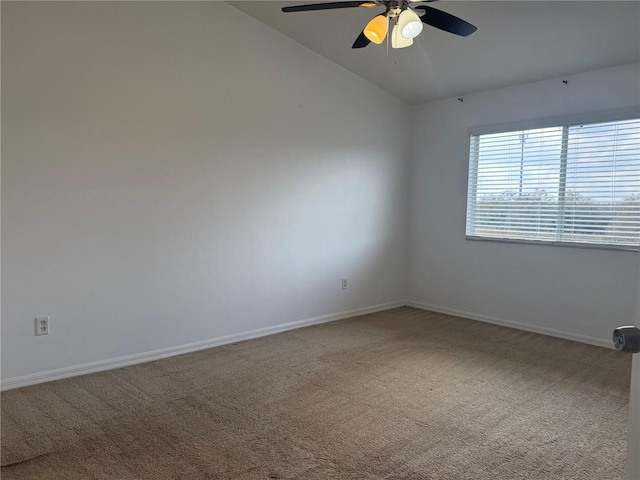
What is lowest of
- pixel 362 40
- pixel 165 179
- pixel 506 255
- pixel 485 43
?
pixel 506 255

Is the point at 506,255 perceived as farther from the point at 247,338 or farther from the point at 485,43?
the point at 247,338

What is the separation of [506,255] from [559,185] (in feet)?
2.81

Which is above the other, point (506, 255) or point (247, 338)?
point (506, 255)

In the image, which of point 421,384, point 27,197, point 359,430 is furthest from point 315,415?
point 27,197

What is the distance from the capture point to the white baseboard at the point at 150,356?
9.85 feet

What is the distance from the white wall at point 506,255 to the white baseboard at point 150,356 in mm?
1252

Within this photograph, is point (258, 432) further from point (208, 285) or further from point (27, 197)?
point (27, 197)

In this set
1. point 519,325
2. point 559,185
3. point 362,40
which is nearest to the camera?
point 362,40

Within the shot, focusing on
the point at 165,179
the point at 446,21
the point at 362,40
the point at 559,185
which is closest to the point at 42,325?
the point at 165,179

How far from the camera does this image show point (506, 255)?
473 cm

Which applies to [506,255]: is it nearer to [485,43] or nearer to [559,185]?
[559,185]

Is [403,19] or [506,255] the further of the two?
[506,255]

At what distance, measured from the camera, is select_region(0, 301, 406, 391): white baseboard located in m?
3.00

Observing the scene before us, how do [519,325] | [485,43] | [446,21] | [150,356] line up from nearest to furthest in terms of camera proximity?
[446,21] < [150,356] < [485,43] < [519,325]
